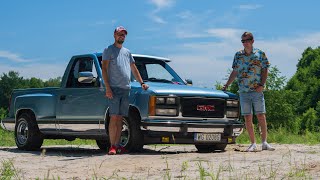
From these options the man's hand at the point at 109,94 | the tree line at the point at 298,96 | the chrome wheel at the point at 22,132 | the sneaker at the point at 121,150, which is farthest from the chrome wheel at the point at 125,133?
the tree line at the point at 298,96

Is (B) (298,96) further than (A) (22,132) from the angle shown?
Yes

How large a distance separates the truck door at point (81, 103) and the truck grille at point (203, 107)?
4.62 ft

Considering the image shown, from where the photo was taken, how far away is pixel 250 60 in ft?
32.5

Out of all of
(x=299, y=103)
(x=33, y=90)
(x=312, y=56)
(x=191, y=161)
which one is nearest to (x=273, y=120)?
(x=299, y=103)

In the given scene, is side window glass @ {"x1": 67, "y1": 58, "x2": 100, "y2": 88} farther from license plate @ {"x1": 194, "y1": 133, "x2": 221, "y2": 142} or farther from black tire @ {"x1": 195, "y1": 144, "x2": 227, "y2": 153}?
black tire @ {"x1": 195, "y1": 144, "x2": 227, "y2": 153}

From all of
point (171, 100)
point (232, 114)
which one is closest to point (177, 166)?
point (171, 100)

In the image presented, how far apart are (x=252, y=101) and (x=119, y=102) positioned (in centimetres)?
226

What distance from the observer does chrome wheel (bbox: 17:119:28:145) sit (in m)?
11.9

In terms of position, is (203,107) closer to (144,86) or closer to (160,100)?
(160,100)

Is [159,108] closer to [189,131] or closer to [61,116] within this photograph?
[189,131]

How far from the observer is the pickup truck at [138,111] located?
31.4ft

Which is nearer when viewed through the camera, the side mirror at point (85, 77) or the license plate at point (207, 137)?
the license plate at point (207, 137)

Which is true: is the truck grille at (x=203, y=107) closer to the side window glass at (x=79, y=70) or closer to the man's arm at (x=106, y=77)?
the man's arm at (x=106, y=77)

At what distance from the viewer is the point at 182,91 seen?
986cm
